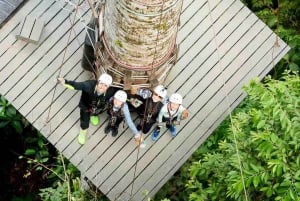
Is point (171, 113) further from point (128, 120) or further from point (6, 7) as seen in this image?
point (6, 7)

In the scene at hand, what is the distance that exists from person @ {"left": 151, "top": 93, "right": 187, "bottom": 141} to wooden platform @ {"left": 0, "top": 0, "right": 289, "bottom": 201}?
0.34 m

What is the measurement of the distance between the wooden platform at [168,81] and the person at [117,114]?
0.21 meters

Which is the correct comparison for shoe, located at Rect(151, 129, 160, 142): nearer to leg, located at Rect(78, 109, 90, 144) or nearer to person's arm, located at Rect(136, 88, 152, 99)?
person's arm, located at Rect(136, 88, 152, 99)

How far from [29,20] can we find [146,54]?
252 cm

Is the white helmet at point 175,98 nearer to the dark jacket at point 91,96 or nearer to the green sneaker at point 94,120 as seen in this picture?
the dark jacket at point 91,96

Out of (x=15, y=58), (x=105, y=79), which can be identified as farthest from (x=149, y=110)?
(x=15, y=58)

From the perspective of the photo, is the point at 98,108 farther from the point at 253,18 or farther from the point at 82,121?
the point at 253,18

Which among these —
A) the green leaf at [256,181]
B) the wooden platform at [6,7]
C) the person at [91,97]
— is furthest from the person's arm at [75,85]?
the green leaf at [256,181]

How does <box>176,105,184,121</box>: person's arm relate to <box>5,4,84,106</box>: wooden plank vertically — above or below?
above

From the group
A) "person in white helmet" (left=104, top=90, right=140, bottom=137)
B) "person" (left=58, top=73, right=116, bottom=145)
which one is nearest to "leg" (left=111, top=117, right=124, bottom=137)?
"person in white helmet" (left=104, top=90, right=140, bottom=137)

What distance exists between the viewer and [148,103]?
311 inches

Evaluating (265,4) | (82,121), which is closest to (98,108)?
(82,121)

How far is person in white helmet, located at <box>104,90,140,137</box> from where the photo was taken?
24.9ft

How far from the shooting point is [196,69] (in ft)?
29.0
